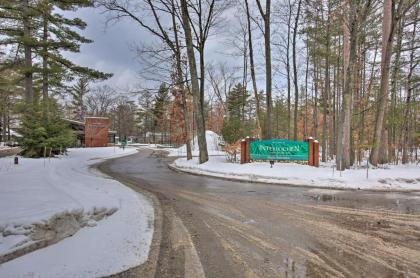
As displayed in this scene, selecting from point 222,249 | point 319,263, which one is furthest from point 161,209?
point 319,263

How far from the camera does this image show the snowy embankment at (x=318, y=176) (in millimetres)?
11941

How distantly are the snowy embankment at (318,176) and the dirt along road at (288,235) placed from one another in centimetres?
238

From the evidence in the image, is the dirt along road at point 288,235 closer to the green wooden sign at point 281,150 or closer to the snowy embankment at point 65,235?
the snowy embankment at point 65,235

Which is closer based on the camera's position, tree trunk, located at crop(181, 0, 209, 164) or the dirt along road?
the dirt along road

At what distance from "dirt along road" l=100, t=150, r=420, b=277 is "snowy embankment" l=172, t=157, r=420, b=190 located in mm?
2384

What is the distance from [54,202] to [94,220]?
2.61ft

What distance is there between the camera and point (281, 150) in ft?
53.3

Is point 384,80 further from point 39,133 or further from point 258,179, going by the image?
point 39,133

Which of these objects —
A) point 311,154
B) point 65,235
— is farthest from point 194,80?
point 65,235

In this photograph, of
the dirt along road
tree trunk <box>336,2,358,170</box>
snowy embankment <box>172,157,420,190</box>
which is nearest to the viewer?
the dirt along road

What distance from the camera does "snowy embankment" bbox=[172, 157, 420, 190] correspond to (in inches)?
470

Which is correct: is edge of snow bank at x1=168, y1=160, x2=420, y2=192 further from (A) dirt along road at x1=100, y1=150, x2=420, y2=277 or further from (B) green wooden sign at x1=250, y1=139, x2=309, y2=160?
(B) green wooden sign at x1=250, y1=139, x2=309, y2=160

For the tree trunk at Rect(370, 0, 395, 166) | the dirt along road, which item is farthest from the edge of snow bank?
the tree trunk at Rect(370, 0, 395, 166)

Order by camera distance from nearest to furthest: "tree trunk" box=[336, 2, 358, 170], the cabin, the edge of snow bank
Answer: the edge of snow bank
"tree trunk" box=[336, 2, 358, 170]
the cabin
